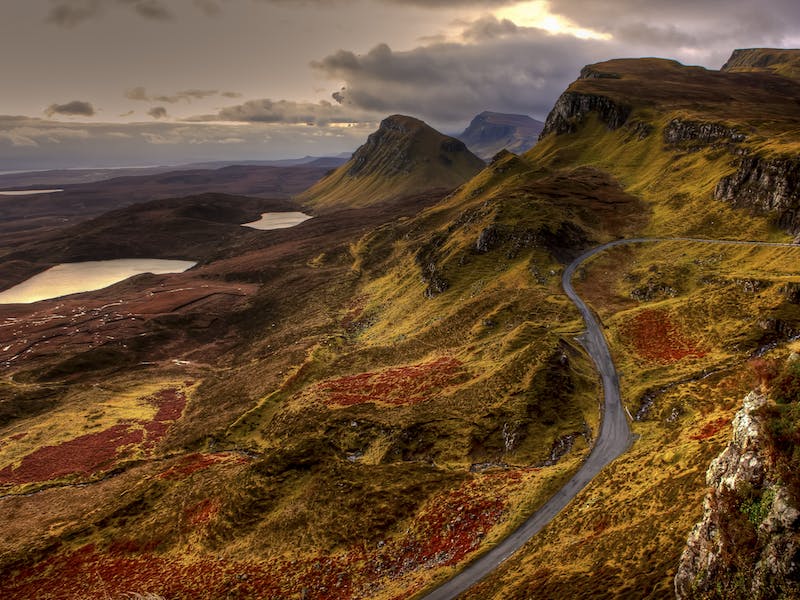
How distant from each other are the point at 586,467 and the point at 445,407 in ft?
63.4

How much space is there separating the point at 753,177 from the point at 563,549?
101986mm

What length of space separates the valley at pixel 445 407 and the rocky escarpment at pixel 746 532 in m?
4.03

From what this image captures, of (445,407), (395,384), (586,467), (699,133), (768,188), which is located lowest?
(395,384)

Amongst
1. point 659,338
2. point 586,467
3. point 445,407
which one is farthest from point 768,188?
point 445,407

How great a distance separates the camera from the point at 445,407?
57469mm

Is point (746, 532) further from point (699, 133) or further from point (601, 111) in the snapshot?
point (601, 111)

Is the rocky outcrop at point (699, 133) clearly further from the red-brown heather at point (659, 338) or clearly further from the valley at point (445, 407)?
the red-brown heather at point (659, 338)

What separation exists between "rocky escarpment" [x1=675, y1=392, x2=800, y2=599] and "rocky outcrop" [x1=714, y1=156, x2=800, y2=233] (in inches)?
3380

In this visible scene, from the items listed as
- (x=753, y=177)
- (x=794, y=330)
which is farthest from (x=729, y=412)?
(x=753, y=177)

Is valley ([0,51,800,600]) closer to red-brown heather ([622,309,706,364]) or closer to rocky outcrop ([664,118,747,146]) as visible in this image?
red-brown heather ([622,309,706,364])

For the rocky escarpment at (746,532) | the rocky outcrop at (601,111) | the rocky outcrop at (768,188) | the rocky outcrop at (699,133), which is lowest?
the rocky escarpment at (746,532)

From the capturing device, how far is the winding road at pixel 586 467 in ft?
109

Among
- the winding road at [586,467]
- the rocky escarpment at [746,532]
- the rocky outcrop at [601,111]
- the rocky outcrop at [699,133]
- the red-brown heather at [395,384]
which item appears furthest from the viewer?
the rocky outcrop at [601,111]

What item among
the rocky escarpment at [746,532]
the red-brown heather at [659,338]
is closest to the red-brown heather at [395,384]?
the red-brown heather at [659,338]
